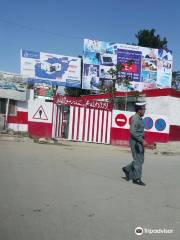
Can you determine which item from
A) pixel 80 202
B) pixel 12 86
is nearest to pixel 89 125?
pixel 12 86

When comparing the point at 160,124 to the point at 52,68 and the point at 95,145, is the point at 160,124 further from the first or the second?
the point at 52,68

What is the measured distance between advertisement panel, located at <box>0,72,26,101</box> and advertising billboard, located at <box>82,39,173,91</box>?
11.3 meters

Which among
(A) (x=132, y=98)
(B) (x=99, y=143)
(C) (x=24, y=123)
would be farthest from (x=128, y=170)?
(A) (x=132, y=98)

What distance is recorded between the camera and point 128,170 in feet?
36.8

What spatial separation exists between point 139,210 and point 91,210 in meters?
0.82

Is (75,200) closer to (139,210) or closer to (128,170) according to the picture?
(139,210)

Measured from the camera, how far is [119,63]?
1654 inches

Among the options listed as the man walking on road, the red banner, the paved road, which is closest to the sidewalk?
the red banner

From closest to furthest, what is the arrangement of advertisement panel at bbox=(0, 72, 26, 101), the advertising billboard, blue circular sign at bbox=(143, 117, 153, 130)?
blue circular sign at bbox=(143, 117, 153, 130) < advertisement panel at bbox=(0, 72, 26, 101) < the advertising billboard

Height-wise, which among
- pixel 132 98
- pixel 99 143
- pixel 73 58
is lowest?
pixel 99 143

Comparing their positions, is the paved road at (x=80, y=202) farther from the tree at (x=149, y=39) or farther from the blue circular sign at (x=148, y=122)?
the tree at (x=149, y=39)

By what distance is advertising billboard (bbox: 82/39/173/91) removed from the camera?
4197cm

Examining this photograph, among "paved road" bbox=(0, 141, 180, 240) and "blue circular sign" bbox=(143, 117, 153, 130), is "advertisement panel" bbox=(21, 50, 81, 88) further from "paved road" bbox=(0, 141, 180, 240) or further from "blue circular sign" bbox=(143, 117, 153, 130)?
"paved road" bbox=(0, 141, 180, 240)

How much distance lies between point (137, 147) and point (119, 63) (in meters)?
31.5
